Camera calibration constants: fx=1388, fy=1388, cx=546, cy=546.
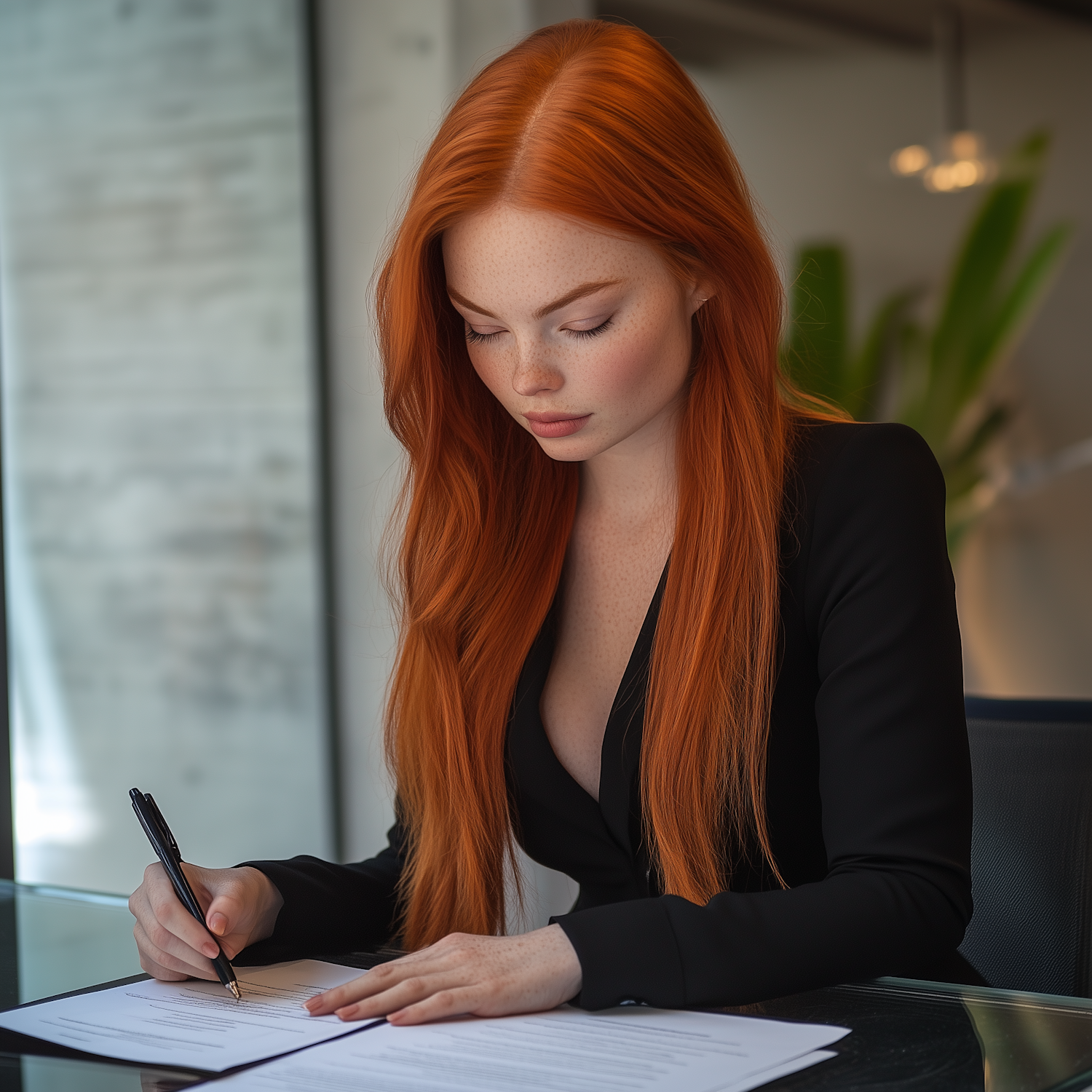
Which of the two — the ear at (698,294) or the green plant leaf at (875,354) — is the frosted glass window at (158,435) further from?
the ear at (698,294)

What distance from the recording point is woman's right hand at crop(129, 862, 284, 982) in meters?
1.02

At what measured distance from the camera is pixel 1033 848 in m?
1.28

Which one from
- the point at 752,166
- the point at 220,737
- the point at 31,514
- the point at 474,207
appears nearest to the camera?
the point at 474,207

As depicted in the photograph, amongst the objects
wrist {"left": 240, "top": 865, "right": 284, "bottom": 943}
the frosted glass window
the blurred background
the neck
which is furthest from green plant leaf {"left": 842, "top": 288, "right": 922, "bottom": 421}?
wrist {"left": 240, "top": 865, "right": 284, "bottom": 943}

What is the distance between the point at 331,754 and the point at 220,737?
1.16 ft

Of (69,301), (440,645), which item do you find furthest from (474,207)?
(69,301)

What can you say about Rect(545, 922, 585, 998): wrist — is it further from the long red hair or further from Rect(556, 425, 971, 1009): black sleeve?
the long red hair

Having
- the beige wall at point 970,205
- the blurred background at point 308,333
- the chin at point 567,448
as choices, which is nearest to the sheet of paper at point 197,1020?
the chin at point 567,448

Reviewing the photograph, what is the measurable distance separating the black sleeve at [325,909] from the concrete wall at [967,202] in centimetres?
298

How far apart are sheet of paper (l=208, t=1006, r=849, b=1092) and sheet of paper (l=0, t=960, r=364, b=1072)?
40mm

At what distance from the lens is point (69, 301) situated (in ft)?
9.59

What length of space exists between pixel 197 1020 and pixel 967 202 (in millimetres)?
3556

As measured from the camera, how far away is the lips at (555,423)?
1155 mm

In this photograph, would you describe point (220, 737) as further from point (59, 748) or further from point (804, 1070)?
point (804, 1070)
